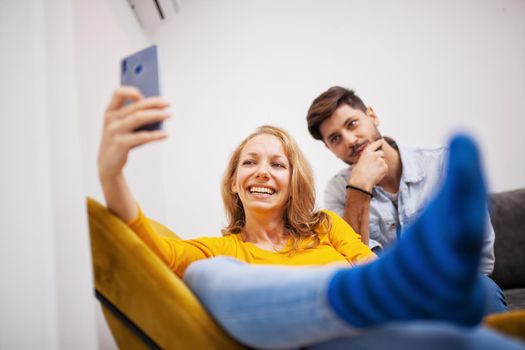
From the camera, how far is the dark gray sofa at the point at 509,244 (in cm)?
163

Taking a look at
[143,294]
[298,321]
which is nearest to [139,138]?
[143,294]

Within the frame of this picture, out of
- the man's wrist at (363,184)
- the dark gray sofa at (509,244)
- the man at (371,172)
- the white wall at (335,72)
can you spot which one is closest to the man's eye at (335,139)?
the man at (371,172)

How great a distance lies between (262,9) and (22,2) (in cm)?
173

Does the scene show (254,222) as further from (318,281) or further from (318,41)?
(318,41)

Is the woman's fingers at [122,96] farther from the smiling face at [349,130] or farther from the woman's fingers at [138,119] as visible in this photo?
the smiling face at [349,130]

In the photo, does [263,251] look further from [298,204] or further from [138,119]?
[138,119]

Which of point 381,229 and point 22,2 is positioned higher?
point 22,2

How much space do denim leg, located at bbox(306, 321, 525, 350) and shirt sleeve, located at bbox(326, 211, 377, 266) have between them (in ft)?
1.95

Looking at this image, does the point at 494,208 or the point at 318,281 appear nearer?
the point at 318,281

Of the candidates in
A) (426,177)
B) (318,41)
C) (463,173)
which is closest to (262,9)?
(318,41)

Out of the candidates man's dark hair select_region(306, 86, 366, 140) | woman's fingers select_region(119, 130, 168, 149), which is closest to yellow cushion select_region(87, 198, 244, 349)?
woman's fingers select_region(119, 130, 168, 149)

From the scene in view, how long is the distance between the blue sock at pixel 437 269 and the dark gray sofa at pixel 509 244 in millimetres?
1475

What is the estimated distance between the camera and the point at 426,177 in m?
1.55

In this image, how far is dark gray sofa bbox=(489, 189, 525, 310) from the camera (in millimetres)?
1627
